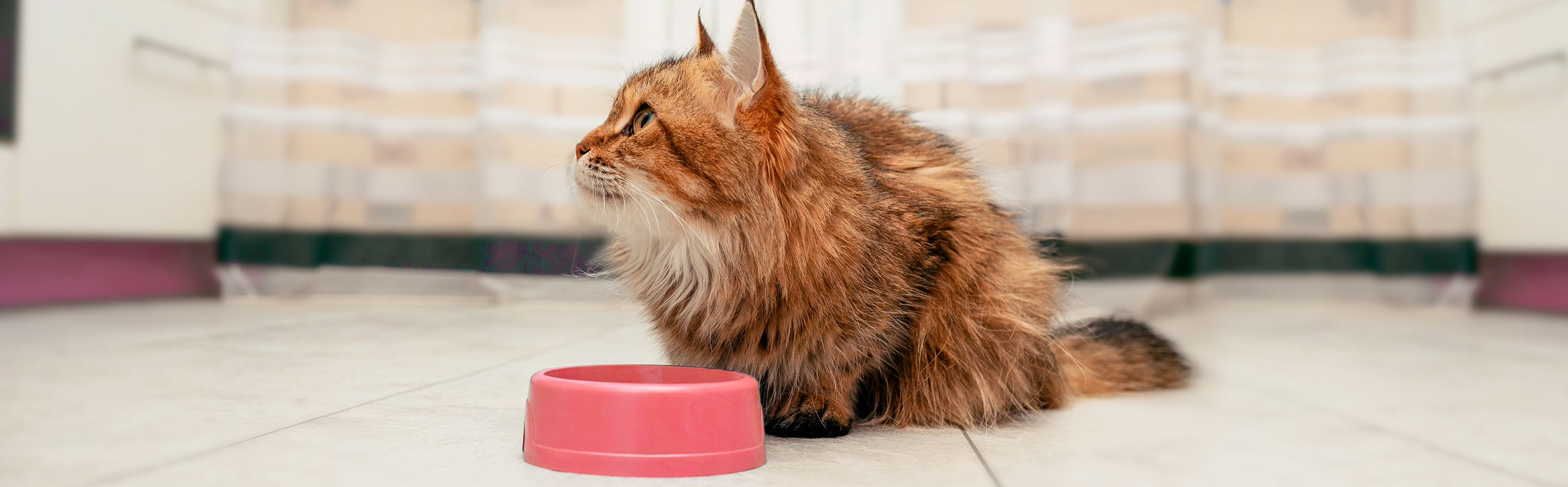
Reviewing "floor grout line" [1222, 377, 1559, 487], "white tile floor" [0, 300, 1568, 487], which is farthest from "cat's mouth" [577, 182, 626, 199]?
"floor grout line" [1222, 377, 1559, 487]

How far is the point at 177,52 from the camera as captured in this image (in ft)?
9.44

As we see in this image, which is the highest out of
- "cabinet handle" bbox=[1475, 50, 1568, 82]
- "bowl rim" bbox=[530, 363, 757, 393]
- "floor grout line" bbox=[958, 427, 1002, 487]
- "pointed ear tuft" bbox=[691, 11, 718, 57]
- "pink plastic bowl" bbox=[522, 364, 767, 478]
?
"cabinet handle" bbox=[1475, 50, 1568, 82]

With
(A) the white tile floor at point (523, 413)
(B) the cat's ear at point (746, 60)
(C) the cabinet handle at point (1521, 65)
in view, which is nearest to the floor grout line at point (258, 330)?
(A) the white tile floor at point (523, 413)

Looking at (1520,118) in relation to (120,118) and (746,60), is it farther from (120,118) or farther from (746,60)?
(120,118)

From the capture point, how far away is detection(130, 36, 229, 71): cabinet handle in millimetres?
2707

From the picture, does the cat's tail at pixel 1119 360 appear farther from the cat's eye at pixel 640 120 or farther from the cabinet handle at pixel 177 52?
the cabinet handle at pixel 177 52

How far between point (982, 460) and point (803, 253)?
30 cm

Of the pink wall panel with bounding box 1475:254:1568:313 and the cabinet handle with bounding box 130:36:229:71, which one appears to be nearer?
the cabinet handle with bounding box 130:36:229:71

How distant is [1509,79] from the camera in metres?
2.96

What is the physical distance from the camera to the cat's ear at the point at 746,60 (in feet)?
3.26

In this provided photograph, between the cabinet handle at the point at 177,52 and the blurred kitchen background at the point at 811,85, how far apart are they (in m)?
0.01

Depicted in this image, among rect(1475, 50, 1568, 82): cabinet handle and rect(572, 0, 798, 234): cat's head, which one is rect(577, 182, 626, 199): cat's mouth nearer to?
rect(572, 0, 798, 234): cat's head

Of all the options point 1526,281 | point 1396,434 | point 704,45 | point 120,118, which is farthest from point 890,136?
point 1526,281

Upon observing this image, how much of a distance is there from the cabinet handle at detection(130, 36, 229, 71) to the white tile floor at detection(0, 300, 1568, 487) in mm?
999
